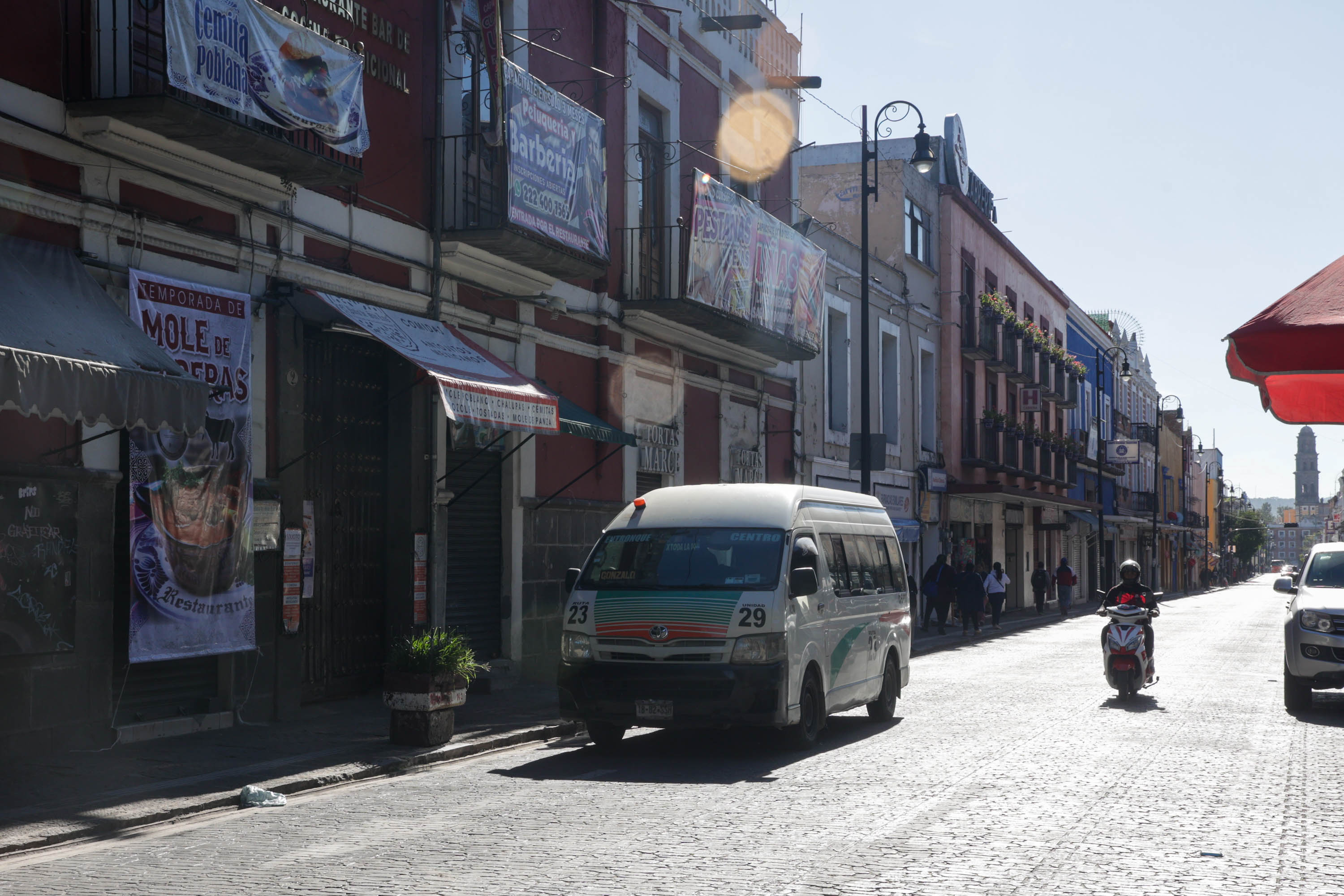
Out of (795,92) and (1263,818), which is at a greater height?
(795,92)

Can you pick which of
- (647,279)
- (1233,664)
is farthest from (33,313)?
(1233,664)

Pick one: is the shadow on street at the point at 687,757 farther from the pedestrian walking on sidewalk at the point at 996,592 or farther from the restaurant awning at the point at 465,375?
the pedestrian walking on sidewalk at the point at 996,592

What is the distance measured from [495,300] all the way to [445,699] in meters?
6.90

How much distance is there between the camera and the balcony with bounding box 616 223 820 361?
20.6m

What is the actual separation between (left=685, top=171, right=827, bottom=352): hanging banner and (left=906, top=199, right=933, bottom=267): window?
12840 mm

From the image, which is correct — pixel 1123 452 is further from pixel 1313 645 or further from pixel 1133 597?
pixel 1313 645

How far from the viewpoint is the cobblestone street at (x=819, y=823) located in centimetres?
672

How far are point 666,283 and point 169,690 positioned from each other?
11070 mm

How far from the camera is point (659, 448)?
2198 cm

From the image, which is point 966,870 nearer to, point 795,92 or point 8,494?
point 8,494

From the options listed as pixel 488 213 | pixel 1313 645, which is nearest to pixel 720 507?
pixel 488 213

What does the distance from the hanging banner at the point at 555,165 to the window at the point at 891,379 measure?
18.3m

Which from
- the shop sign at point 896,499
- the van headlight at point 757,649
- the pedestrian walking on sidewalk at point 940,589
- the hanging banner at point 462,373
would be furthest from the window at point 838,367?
the van headlight at point 757,649

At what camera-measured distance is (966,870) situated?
684 centimetres
